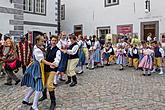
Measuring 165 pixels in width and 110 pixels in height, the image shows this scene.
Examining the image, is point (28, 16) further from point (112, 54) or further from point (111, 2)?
point (111, 2)

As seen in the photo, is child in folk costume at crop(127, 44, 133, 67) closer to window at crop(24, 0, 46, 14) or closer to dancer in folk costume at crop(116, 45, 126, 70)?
dancer in folk costume at crop(116, 45, 126, 70)

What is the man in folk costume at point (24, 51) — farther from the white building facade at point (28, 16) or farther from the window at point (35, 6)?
the window at point (35, 6)

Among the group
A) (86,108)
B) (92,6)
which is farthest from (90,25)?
Result: (86,108)

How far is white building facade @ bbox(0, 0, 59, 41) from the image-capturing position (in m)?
14.5

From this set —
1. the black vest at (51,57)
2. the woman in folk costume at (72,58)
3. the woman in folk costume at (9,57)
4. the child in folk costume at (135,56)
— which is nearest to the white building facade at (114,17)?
the child in folk costume at (135,56)

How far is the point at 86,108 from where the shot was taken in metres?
5.71

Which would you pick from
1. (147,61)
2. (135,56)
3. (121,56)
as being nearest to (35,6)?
(121,56)

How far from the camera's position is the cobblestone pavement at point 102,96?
19.2 feet

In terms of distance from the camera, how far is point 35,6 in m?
18.5

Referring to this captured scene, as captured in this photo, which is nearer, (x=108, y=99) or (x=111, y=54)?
(x=108, y=99)

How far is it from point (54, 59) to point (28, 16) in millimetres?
12863

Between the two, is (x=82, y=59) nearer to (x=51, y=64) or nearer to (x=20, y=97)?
(x=20, y=97)

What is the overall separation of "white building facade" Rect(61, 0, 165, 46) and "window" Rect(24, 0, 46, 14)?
4915 millimetres

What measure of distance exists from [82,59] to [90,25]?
1203 cm
